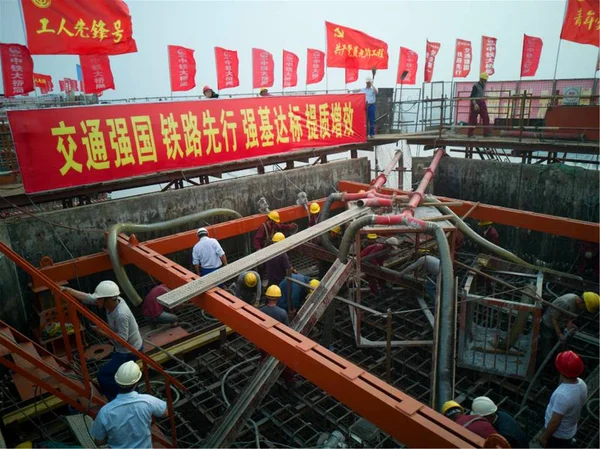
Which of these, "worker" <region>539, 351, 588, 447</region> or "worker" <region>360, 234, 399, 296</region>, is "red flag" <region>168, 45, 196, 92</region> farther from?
"worker" <region>539, 351, 588, 447</region>

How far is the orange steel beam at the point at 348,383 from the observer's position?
107 inches

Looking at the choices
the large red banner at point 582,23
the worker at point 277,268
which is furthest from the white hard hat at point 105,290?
the large red banner at point 582,23

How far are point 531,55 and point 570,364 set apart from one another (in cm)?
1680

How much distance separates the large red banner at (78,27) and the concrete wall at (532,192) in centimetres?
863

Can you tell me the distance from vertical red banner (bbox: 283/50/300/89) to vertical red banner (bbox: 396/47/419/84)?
607 cm

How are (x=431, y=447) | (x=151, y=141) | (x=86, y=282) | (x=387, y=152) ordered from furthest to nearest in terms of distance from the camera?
1. (x=387, y=152)
2. (x=151, y=141)
3. (x=86, y=282)
4. (x=431, y=447)

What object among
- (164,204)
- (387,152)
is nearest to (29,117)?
(164,204)

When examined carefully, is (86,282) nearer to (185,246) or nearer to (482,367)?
(185,246)

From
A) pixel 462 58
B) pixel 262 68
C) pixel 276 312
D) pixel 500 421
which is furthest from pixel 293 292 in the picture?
pixel 262 68

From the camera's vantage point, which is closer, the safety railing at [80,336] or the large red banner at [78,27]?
the safety railing at [80,336]

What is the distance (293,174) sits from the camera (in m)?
10.3

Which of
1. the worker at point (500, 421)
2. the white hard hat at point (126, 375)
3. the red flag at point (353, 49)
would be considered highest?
the red flag at point (353, 49)

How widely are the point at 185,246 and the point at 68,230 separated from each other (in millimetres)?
2023

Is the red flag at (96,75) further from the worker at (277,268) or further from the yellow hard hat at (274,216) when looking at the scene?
the worker at (277,268)
